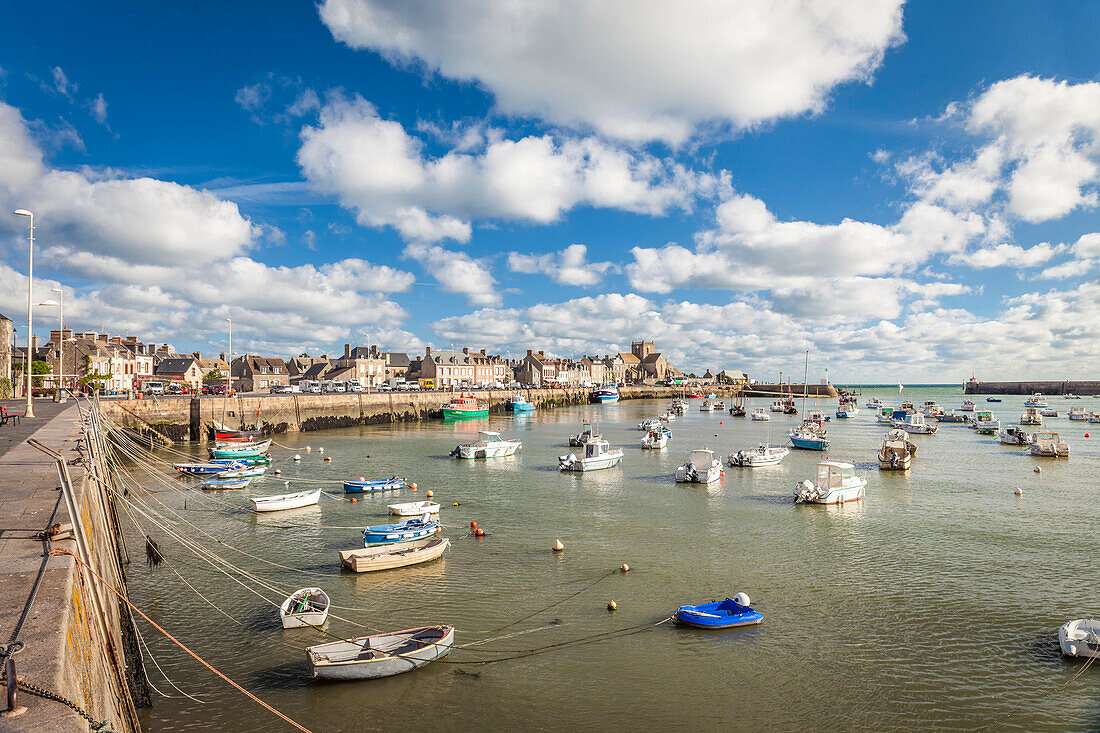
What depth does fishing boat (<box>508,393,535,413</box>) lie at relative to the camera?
98812 millimetres

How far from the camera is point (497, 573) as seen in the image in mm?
18766

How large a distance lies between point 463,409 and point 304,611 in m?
71.3

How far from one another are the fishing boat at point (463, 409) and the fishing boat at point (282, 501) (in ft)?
179

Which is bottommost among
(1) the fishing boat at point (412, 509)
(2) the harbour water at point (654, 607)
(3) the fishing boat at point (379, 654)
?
(2) the harbour water at point (654, 607)

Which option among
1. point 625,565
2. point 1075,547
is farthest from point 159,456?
A: point 1075,547

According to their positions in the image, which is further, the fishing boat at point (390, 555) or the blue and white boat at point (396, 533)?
the blue and white boat at point (396, 533)

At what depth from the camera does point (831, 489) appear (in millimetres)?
29109

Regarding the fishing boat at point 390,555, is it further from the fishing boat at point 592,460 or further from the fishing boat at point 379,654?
the fishing boat at point 592,460

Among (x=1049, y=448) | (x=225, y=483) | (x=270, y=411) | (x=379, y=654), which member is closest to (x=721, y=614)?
(x=379, y=654)

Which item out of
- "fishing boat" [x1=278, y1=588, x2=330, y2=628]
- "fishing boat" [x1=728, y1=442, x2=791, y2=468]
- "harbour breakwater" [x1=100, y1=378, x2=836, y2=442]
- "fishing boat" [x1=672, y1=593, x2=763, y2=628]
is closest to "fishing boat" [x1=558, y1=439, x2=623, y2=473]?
"fishing boat" [x1=728, y1=442, x2=791, y2=468]

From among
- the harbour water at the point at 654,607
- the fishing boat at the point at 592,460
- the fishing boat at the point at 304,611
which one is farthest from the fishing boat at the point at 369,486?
the fishing boat at the point at 304,611

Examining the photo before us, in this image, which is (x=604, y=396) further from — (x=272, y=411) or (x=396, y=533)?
(x=396, y=533)

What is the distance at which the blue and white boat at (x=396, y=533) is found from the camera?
2072 centimetres

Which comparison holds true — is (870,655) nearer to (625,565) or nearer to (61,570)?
(625,565)
